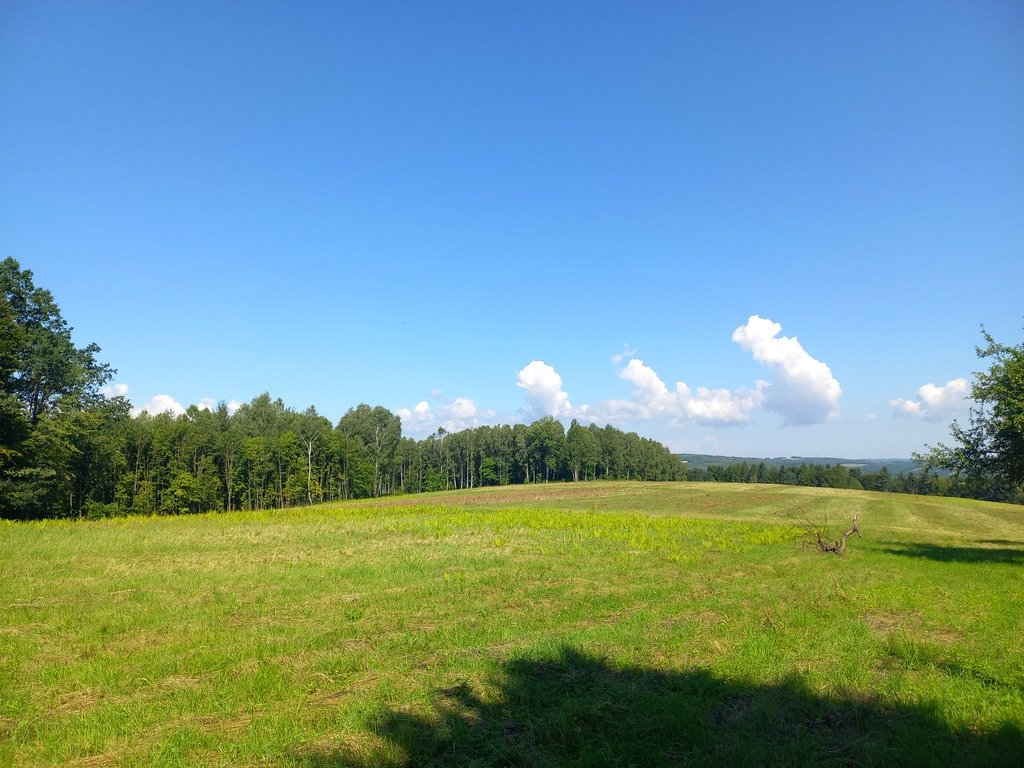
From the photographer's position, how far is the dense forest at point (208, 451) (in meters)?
44.0

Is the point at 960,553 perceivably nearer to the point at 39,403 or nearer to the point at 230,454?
the point at 39,403

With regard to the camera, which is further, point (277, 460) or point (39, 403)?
point (277, 460)

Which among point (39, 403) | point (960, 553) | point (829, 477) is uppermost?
point (39, 403)

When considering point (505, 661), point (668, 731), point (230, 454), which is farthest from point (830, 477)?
point (668, 731)

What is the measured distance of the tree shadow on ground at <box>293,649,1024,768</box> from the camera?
602cm

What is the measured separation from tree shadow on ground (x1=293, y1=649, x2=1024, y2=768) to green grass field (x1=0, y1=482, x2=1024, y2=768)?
34 millimetres

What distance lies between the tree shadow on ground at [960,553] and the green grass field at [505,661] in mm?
1721

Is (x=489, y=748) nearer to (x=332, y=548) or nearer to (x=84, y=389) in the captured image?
(x=332, y=548)

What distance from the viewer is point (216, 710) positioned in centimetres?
743

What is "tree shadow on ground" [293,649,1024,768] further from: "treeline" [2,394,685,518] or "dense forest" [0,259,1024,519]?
"treeline" [2,394,685,518]

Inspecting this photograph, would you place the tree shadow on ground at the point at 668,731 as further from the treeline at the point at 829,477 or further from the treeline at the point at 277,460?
the treeline at the point at 829,477

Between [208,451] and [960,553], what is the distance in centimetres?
9189

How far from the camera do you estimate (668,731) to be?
22.0ft

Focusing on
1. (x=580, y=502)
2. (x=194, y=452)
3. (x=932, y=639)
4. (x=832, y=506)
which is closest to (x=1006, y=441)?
(x=932, y=639)
